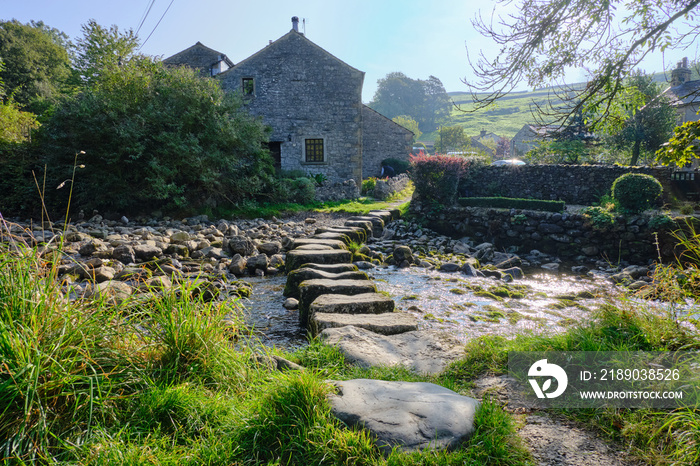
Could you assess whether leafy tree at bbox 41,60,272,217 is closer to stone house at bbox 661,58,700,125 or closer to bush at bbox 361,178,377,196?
bush at bbox 361,178,377,196

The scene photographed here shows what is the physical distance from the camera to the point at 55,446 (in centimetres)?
189

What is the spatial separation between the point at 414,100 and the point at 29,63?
3663 inches

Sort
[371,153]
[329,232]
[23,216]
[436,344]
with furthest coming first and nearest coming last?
[371,153] < [23,216] < [329,232] < [436,344]

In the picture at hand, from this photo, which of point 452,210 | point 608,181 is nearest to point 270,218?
point 452,210

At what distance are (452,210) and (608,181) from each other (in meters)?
6.10

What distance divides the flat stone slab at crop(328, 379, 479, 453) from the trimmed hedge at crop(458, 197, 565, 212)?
12.0 metres

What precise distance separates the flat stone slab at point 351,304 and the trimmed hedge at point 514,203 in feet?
34.3

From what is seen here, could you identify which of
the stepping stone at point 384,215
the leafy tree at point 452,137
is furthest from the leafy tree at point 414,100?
the stepping stone at point 384,215

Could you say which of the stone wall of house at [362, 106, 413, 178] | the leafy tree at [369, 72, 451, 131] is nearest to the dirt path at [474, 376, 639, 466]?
the stone wall of house at [362, 106, 413, 178]

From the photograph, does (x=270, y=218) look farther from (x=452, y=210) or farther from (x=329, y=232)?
(x=452, y=210)

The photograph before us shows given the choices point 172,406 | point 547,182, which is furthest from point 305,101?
point 172,406

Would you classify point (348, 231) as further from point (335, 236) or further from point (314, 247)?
point (314, 247)

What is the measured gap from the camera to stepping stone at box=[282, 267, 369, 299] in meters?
5.27

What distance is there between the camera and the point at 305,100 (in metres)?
20.0
